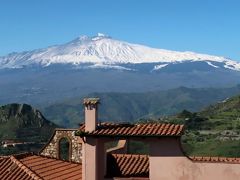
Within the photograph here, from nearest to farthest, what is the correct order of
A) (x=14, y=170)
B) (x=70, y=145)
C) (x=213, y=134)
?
(x=14, y=170) → (x=70, y=145) → (x=213, y=134)

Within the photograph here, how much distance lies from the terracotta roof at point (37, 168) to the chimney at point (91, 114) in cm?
304

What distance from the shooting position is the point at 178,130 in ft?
60.3

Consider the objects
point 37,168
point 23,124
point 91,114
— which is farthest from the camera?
point 23,124

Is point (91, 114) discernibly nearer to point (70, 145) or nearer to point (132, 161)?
point (132, 161)

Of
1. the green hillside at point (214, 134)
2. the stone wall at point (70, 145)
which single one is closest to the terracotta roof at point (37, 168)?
the stone wall at point (70, 145)

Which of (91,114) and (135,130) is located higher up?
(91,114)

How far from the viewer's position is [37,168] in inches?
875

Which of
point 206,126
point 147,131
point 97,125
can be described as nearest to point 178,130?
point 147,131

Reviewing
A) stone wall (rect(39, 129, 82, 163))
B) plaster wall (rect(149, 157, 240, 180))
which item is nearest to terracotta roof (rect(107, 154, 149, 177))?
plaster wall (rect(149, 157, 240, 180))

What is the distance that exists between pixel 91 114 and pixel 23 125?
99105mm

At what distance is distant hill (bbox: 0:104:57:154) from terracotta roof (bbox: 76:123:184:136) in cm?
7874

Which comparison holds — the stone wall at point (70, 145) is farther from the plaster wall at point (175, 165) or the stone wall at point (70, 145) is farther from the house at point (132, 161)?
the plaster wall at point (175, 165)

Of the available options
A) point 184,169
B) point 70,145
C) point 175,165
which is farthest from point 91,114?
point 70,145

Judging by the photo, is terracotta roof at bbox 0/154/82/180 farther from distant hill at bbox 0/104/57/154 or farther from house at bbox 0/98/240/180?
distant hill at bbox 0/104/57/154
